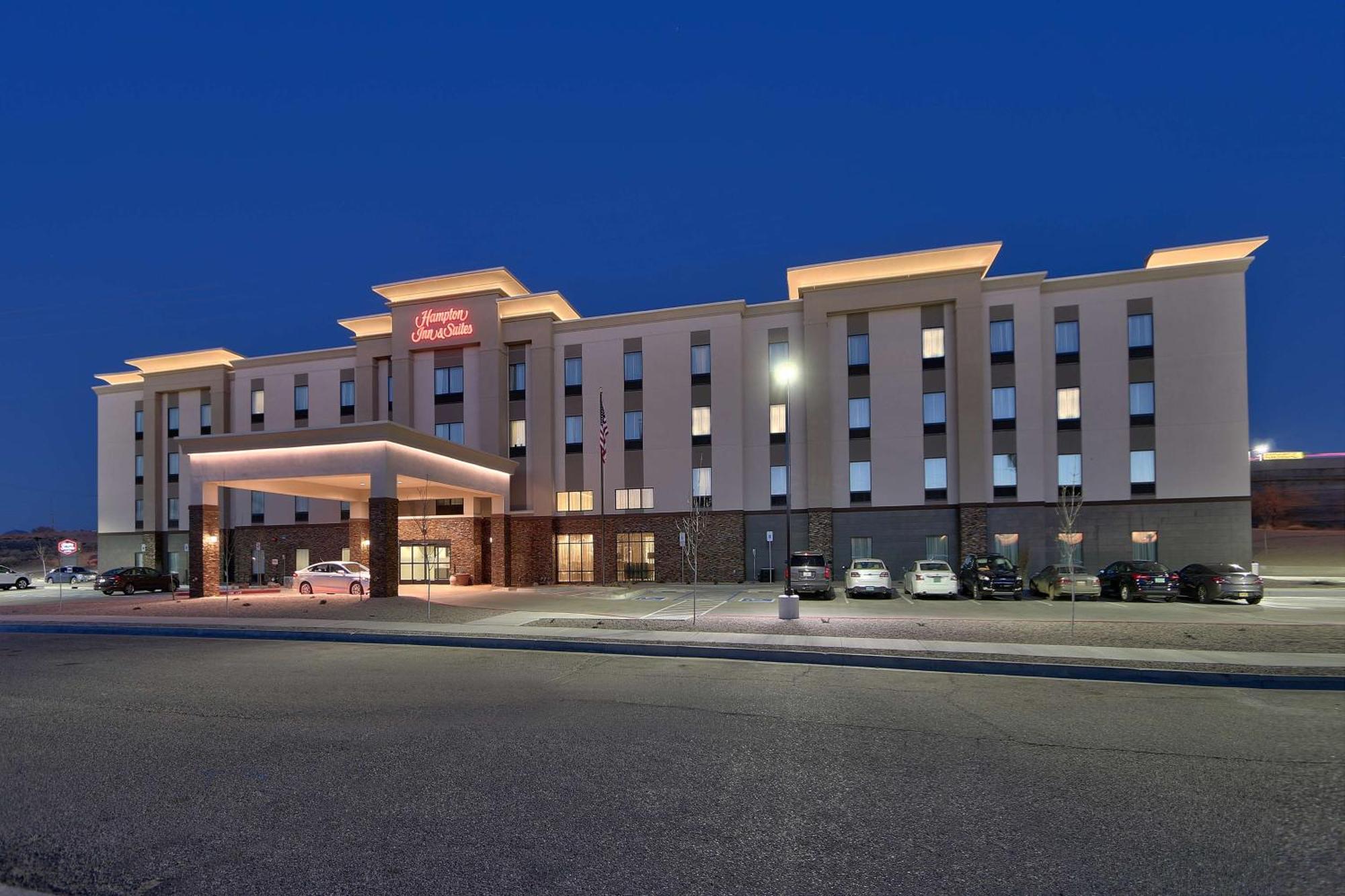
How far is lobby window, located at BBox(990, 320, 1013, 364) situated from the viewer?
34750mm

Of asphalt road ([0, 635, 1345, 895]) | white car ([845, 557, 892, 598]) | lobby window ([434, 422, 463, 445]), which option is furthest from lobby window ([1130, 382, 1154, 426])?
lobby window ([434, 422, 463, 445])

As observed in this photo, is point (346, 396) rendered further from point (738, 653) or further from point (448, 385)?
point (738, 653)

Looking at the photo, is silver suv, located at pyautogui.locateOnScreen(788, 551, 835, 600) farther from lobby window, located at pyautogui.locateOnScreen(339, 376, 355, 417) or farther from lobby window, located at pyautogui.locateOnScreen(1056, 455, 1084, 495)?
lobby window, located at pyautogui.locateOnScreen(339, 376, 355, 417)

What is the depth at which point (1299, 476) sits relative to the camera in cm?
6494

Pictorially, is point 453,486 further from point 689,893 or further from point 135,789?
point 689,893

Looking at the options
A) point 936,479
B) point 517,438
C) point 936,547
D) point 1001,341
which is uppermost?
point 1001,341

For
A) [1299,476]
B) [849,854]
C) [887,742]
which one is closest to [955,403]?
[887,742]

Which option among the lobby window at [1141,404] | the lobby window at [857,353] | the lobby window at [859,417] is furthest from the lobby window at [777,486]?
the lobby window at [1141,404]

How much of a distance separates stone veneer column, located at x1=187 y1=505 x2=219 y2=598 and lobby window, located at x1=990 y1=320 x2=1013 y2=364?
3614 cm

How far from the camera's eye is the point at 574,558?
38125mm

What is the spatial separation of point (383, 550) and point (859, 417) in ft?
76.4

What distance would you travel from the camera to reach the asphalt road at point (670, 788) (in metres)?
4.32

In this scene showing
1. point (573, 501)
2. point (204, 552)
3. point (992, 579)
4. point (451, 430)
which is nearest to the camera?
point (992, 579)

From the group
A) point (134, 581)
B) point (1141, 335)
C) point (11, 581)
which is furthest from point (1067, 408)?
point (11, 581)
